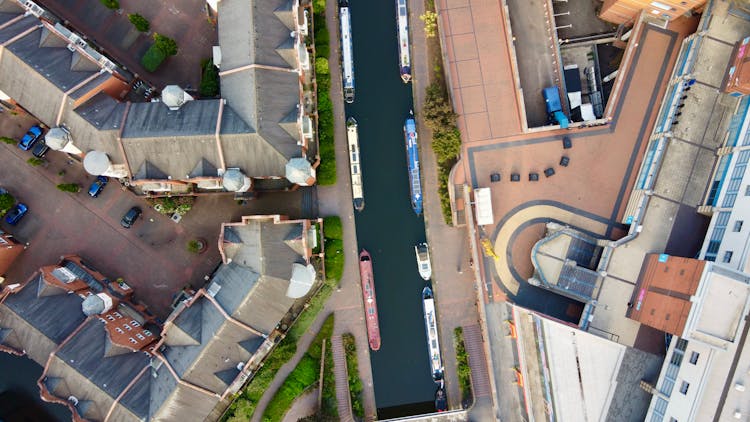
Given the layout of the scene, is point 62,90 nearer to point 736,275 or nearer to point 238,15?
point 238,15

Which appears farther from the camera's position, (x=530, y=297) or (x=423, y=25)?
(x=423, y=25)

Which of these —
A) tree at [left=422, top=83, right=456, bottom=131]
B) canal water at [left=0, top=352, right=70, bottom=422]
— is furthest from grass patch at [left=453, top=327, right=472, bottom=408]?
canal water at [left=0, top=352, right=70, bottom=422]

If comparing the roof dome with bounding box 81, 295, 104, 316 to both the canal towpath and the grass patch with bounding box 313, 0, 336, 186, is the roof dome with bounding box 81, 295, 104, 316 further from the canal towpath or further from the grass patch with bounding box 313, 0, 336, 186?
the grass patch with bounding box 313, 0, 336, 186

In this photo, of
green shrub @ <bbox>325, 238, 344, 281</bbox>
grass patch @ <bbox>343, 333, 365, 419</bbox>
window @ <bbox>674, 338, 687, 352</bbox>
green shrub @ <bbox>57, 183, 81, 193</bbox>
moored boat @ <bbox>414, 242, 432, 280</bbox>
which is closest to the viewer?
window @ <bbox>674, 338, 687, 352</bbox>

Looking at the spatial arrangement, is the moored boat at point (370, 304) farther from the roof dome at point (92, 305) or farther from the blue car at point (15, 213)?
the blue car at point (15, 213)

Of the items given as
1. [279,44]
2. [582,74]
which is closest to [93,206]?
[279,44]

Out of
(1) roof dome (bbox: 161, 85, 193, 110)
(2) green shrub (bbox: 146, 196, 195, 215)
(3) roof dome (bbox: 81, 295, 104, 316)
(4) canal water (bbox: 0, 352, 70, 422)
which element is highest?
(1) roof dome (bbox: 161, 85, 193, 110)

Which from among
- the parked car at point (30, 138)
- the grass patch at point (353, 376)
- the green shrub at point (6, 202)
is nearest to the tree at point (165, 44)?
the parked car at point (30, 138)
